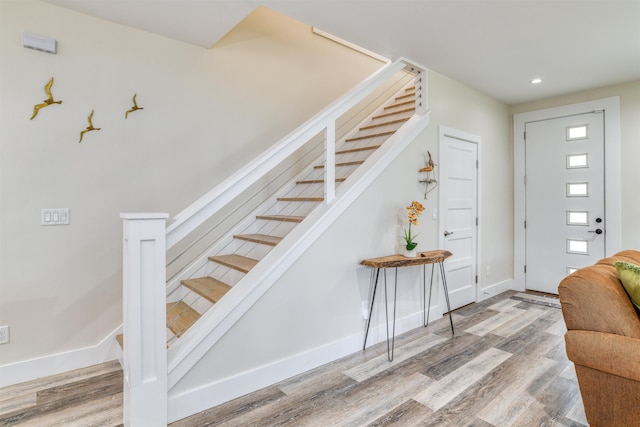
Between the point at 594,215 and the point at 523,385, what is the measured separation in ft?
9.20

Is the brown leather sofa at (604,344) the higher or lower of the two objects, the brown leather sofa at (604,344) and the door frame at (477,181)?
the lower

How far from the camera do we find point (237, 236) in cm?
311

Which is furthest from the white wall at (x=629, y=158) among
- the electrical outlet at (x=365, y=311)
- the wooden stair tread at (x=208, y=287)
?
the wooden stair tread at (x=208, y=287)

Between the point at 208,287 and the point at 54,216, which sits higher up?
the point at 54,216

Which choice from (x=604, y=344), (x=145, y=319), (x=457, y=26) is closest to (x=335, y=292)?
(x=145, y=319)

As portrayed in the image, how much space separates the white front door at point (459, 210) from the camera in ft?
11.9

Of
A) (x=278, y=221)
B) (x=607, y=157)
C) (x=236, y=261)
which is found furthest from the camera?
(x=607, y=157)

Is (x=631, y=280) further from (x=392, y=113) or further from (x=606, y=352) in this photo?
(x=392, y=113)

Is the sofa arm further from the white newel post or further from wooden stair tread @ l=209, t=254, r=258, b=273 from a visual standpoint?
the white newel post

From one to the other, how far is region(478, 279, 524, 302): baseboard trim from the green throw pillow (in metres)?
2.65

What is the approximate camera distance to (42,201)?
→ 2.32 meters

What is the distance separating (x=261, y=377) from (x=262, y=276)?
66 cm

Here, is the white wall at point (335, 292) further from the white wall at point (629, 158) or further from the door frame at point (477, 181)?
the white wall at point (629, 158)

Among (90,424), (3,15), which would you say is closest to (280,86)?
(3,15)
